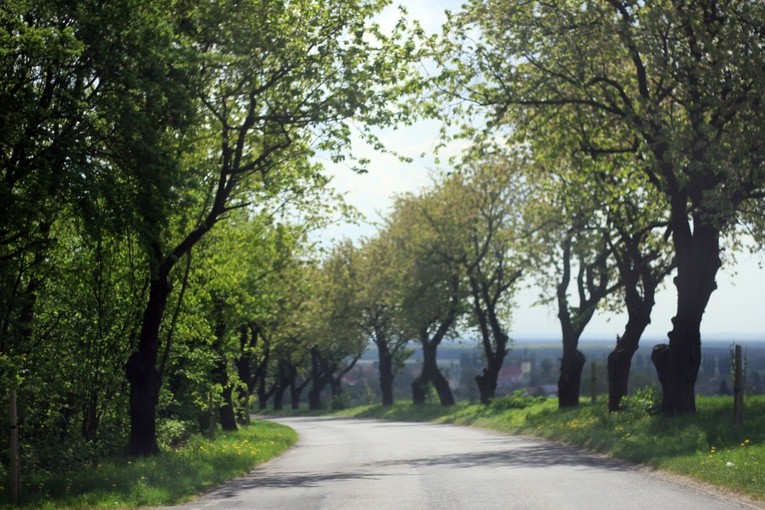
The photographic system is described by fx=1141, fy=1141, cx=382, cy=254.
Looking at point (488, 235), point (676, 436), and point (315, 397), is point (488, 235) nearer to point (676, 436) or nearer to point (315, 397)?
point (676, 436)

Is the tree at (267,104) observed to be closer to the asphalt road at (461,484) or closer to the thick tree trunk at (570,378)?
the asphalt road at (461,484)

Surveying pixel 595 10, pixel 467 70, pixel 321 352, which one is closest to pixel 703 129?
pixel 595 10

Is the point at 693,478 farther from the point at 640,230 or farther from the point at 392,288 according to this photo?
the point at 392,288

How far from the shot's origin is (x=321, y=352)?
93.8 m

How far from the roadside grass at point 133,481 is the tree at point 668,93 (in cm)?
1053

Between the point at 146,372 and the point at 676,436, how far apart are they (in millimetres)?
10763

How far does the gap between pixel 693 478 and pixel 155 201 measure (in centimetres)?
956

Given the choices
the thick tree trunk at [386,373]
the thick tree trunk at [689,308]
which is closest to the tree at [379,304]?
the thick tree trunk at [386,373]

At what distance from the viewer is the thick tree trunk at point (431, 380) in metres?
65.8

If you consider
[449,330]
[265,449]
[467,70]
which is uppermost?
[467,70]

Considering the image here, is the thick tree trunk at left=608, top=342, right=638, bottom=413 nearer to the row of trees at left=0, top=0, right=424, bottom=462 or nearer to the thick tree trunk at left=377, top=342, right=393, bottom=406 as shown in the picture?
the row of trees at left=0, top=0, right=424, bottom=462

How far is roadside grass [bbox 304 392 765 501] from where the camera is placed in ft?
58.4

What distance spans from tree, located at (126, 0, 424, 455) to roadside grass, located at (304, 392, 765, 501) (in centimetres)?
873

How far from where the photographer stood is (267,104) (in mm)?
23484
